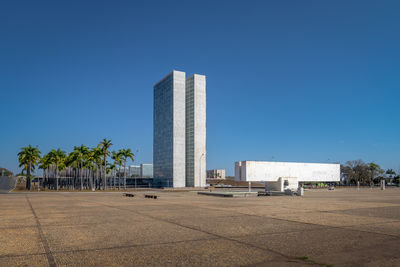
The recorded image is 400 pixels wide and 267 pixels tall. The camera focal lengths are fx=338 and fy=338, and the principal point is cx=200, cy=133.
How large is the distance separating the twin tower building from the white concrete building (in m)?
13.9

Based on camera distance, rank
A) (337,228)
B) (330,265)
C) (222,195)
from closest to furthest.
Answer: (330,265) → (337,228) → (222,195)

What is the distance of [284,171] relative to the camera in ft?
399

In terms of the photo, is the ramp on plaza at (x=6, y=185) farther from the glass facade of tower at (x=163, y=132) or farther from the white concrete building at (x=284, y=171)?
the white concrete building at (x=284, y=171)

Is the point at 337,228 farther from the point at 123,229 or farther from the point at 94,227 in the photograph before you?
the point at 94,227

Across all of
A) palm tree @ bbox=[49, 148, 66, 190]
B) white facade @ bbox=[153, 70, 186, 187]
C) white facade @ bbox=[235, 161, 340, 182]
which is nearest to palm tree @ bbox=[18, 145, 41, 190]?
palm tree @ bbox=[49, 148, 66, 190]

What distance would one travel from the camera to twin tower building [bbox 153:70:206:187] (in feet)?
361

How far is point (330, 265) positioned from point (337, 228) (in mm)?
6547

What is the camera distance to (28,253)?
9461 mm

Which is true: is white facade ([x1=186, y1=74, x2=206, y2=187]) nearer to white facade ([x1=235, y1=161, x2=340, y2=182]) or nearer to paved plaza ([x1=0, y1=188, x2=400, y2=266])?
white facade ([x1=235, y1=161, x2=340, y2=182])

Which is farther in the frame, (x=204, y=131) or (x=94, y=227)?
(x=204, y=131)

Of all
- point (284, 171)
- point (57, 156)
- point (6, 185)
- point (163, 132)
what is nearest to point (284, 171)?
point (284, 171)

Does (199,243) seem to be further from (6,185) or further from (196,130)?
(196,130)

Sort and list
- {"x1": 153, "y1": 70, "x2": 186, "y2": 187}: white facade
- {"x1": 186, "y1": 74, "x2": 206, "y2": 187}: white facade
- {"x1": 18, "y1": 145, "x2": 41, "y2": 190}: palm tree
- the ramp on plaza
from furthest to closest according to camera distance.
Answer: {"x1": 186, "y1": 74, "x2": 206, "y2": 187}: white facade, {"x1": 153, "y1": 70, "x2": 186, "y2": 187}: white facade, {"x1": 18, "y1": 145, "x2": 41, "y2": 190}: palm tree, the ramp on plaza

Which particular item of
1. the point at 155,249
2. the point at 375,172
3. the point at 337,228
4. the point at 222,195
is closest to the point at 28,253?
the point at 155,249
